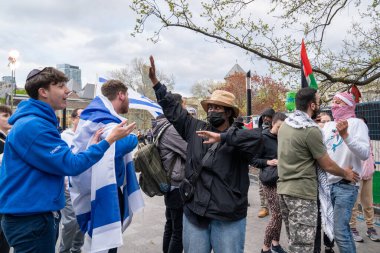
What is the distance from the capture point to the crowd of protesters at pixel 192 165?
214 cm

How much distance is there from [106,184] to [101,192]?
7 cm

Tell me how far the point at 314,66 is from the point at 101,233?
24.0ft

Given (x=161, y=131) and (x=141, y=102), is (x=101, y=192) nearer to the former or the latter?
(x=161, y=131)

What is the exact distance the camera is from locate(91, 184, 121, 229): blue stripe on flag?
7.85 feet

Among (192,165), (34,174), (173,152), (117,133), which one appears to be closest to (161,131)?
(173,152)

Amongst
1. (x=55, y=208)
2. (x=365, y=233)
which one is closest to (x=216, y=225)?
(x=55, y=208)

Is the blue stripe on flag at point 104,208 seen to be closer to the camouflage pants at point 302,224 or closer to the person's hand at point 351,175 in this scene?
the camouflage pants at point 302,224

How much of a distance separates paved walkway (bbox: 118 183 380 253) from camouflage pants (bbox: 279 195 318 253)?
1521mm

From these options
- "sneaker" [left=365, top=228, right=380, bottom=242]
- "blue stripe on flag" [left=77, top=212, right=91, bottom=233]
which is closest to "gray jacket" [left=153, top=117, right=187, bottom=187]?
"blue stripe on flag" [left=77, top=212, right=91, bottom=233]

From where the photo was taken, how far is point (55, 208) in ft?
7.29

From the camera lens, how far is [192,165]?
273 cm

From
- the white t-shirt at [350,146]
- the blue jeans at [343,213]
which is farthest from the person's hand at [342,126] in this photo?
the blue jeans at [343,213]

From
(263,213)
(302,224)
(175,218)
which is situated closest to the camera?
(302,224)

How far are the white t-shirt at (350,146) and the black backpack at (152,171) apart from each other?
1870mm
